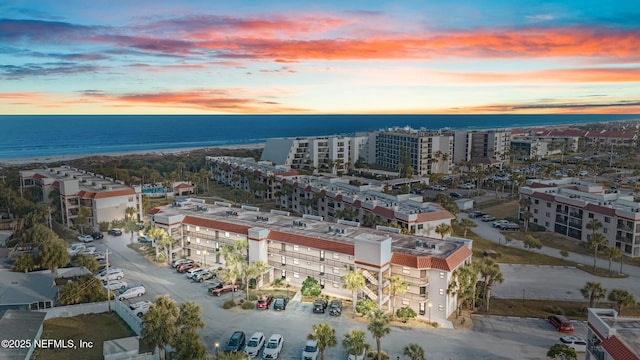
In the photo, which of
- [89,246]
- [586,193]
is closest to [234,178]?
[89,246]

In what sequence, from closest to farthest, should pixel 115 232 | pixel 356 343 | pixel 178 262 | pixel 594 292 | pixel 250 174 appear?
→ pixel 356 343
pixel 594 292
pixel 178 262
pixel 115 232
pixel 250 174

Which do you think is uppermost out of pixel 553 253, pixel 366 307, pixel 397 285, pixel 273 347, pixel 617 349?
pixel 617 349

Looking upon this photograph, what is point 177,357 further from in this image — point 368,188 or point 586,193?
point 586,193

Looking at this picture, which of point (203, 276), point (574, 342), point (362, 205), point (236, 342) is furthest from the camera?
point (362, 205)

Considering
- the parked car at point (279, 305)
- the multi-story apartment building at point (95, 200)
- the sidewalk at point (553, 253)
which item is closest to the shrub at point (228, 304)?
the parked car at point (279, 305)

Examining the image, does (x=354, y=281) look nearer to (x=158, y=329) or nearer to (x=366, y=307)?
(x=366, y=307)

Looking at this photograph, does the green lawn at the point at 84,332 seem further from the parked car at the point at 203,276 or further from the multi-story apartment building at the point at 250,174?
the multi-story apartment building at the point at 250,174

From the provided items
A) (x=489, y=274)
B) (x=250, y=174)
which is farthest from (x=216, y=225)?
(x=250, y=174)
